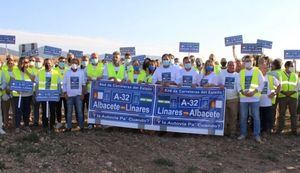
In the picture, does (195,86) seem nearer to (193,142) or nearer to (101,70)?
(193,142)

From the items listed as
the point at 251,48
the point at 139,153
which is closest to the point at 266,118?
the point at 251,48

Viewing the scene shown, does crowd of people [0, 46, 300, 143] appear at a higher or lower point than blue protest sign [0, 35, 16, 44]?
lower

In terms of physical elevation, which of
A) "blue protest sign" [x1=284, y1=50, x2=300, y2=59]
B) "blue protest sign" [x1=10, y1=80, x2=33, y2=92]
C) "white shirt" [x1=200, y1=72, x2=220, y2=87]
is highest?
"blue protest sign" [x1=284, y1=50, x2=300, y2=59]

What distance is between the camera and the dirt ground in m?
9.57

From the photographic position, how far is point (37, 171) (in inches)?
357

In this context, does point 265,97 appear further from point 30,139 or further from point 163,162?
point 30,139

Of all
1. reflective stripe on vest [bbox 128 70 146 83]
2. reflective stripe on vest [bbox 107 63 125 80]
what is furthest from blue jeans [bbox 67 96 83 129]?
reflective stripe on vest [bbox 128 70 146 83]

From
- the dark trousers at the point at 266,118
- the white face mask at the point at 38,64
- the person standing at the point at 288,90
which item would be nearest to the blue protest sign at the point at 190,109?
the dark trousers at the point at 266,118

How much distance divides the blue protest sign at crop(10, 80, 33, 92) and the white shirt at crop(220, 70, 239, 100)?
5.33 metres

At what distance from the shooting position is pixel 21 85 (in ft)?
41.9

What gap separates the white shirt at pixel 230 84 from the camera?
12391 millimetres

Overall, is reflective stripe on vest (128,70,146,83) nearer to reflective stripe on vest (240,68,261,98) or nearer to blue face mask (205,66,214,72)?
blue face mask (205,66,214,72)

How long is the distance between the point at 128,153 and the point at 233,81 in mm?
3754

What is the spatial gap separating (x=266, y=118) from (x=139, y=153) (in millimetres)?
4478
